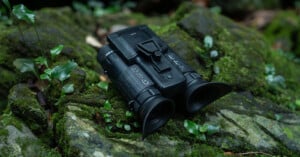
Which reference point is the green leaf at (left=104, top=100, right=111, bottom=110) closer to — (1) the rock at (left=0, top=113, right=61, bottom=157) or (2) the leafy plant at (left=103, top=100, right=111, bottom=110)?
(2) the leafy plant at (left=103, top=100, right=111, bottom=110)

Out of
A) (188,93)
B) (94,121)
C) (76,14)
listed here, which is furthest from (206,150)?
(76,14)

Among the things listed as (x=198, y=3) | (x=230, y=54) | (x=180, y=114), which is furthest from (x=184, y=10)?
(x=198, y=3)

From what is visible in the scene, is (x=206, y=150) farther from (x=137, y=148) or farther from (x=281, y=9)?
(x=281, y=9)

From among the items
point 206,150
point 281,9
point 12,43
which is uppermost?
point 12,43

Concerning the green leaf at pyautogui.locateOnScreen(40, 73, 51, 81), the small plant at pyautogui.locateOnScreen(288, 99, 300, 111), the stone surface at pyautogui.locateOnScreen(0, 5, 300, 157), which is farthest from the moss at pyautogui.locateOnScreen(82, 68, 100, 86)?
the small plant at pyautogui.locateOnScreen(288, 99, 300, 111)

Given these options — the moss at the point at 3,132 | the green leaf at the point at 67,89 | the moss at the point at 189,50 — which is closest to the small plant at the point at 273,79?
the moss at the point at 189,50
